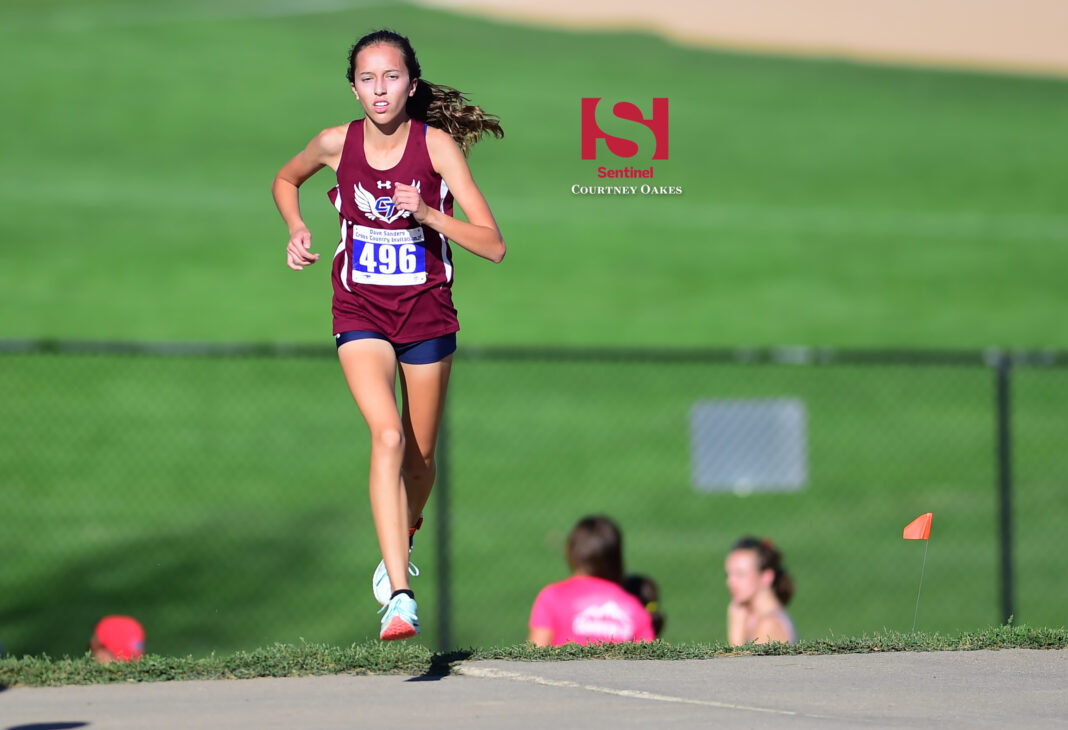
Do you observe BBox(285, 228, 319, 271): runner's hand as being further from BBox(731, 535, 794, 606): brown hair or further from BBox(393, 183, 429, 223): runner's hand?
BBox(731, 535, 794, 606): brown hair

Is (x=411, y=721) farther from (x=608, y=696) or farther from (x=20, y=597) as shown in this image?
(x=20, y=597)

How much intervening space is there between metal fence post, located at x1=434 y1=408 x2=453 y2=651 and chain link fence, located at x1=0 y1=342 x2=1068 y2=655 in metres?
0.06

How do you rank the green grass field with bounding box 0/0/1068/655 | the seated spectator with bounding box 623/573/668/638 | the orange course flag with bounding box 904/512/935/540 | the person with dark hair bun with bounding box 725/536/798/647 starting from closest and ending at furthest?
the orange course flag with bounding box 904/512/935/540
the person with dark hair bun with bounding box 725/536/798/647
the seated spectator with bounding box 623/573/668/638
the green grass field with bounding box 0/0/1068/655

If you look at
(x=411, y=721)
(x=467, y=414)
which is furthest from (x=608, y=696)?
(x=467, y=414)

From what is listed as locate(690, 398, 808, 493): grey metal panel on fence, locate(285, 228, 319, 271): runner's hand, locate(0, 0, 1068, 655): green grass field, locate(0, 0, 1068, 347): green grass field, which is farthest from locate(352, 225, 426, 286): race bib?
locate(0, 0, 1068, 347): green grass field

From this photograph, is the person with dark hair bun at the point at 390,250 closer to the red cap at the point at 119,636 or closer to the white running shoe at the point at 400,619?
the white running shoe at the point at 400,619

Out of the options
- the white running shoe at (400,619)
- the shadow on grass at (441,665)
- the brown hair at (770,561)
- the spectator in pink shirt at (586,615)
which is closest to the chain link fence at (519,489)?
the brown hair at (770,561)

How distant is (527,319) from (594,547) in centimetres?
1985

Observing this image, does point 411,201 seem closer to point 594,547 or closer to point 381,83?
point 381,83

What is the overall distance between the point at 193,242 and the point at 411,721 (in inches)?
1097

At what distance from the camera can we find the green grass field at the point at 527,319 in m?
18.2

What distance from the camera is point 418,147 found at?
5.72 m

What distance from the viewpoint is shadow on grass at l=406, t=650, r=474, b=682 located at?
5.91m

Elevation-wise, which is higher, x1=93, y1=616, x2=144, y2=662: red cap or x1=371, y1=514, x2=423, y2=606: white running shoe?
x1=371, y1=514, x2=423, y2=606: white running shoe
